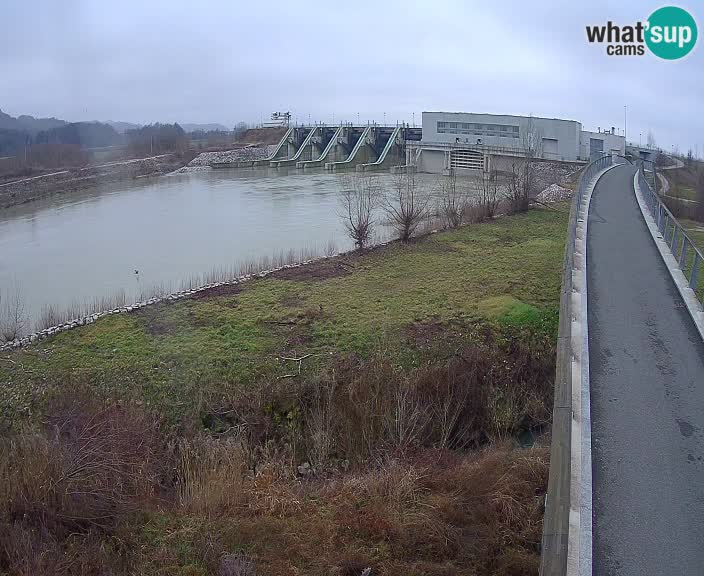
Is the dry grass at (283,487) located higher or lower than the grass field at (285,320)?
lower

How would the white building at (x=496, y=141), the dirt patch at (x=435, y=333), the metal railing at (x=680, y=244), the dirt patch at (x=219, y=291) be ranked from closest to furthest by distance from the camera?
the metal railing at (x=680, y=244)
the dirt patch at (x=435, y=333)
the dirt patch at (x=219, y=291)
the white building at (x=496, y=141)

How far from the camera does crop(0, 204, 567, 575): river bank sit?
5164mm

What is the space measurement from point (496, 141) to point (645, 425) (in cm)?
3936

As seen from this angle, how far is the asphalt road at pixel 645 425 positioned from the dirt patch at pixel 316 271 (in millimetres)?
6081

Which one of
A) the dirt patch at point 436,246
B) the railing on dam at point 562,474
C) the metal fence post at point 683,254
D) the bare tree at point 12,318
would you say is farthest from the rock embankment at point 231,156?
the railing on dam at point 562,474

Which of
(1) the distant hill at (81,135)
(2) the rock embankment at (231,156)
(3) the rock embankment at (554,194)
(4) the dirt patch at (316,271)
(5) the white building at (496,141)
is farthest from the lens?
(2) the rock embankment at (231,156)

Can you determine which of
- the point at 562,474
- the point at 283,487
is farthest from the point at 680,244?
the point at 283,487

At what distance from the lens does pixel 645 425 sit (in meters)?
5.19

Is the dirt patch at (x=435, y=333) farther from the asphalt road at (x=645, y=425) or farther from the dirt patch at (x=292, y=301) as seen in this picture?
the dirt patch at (x=292, y=301)

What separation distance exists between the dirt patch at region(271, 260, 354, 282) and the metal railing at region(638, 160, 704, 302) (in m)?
6.42

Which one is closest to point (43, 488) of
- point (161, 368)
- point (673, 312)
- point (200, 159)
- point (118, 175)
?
point (161, 368)

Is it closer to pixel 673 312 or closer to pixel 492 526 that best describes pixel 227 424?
pixel 492 526

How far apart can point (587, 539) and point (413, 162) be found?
142 ft

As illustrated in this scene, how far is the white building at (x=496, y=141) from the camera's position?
125 ft
